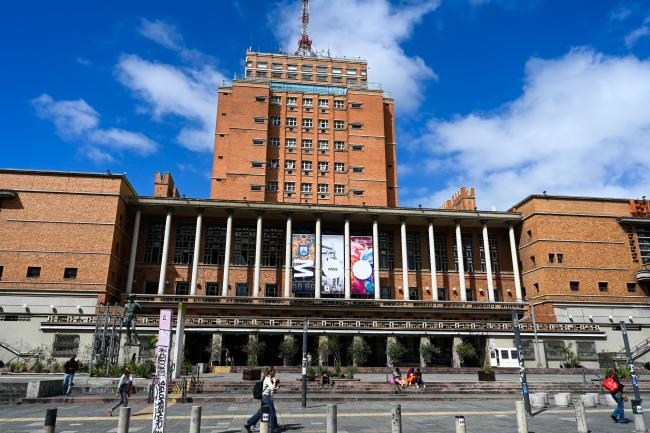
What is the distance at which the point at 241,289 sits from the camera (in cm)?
4909

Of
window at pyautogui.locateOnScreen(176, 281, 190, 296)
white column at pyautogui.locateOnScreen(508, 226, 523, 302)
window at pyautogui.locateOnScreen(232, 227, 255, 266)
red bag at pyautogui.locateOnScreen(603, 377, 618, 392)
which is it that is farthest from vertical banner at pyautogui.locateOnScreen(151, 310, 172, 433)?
white column at pyautogui.locateOnScreen(508, 226, 523, 302)

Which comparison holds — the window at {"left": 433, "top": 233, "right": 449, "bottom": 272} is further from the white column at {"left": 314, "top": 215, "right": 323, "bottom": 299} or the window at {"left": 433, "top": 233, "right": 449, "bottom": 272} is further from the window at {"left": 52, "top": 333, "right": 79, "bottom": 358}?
the window at {"left": 52, "top": 333, "right": 79, "bottom": 358}

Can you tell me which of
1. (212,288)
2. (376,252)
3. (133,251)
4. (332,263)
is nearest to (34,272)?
(133,251)

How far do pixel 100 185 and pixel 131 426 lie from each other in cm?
3483

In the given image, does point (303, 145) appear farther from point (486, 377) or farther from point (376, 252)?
point (486, 377)

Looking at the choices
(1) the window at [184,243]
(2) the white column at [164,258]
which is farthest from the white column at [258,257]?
(2) the white column at [164,258]

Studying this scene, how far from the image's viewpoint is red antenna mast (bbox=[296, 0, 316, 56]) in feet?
280

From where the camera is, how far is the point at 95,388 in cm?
2277

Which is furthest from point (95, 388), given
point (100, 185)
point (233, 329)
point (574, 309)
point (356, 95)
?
point (356, 95)

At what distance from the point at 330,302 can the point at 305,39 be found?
58752 millimetres

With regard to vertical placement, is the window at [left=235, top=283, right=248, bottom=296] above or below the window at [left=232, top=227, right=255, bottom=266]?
below

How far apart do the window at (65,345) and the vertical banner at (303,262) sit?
1981 cm

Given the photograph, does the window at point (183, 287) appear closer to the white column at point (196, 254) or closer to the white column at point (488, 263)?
the white column at point (196, 254)

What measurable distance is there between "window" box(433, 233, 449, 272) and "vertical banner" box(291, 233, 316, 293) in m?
14.5
